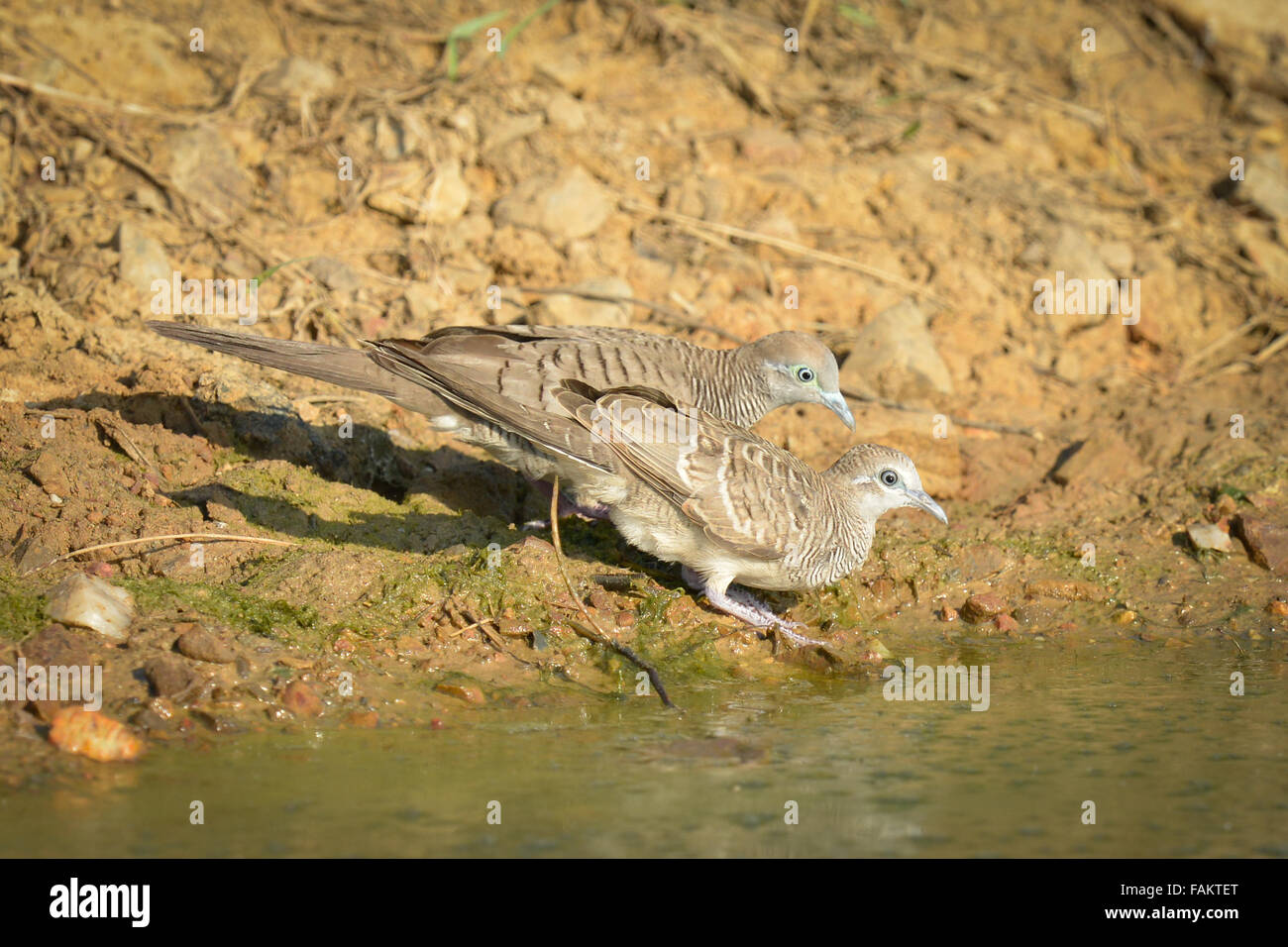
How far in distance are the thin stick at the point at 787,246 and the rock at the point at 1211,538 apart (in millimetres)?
2183

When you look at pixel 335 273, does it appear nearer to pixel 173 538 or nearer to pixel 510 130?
pixel 510 130

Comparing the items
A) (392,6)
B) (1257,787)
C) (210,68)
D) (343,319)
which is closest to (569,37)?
(392,6)

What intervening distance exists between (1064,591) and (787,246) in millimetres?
2875

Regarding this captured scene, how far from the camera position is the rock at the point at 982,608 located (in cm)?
Answer: 541

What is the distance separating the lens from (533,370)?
201 inches

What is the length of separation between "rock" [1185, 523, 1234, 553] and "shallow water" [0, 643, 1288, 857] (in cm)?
125

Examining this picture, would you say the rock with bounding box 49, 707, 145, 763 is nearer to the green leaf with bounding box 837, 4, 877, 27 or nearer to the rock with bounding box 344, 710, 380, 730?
the rock with bounding box 344, 710, 380, 730

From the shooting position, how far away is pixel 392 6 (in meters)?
8.43

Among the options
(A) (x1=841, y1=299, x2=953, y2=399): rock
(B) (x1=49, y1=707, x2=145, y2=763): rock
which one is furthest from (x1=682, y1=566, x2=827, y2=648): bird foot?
(B) (x1=49, y1=707, x2=145, y2=763): rock

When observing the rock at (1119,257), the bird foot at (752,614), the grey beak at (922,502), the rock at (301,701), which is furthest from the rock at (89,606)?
the rock at (1119,257)

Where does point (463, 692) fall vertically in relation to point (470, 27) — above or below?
below

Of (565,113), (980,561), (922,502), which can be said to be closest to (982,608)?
(980,561)

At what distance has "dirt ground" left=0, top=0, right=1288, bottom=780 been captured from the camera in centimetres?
474
